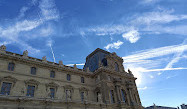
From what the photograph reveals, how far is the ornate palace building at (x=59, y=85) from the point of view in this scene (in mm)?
21219

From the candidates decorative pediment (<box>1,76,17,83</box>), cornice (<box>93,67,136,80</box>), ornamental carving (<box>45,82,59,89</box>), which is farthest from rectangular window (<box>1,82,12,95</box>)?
cornice (<box>93,67,136,80</box>)

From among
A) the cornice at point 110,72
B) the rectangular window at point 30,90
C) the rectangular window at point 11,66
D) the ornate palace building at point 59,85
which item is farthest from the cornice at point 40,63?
the rectangular window at point 30,90

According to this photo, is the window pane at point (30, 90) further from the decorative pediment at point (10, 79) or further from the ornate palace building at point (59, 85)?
the decorative pediment at point (10, 79)

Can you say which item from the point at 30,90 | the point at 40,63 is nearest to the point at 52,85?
the point at 30,90

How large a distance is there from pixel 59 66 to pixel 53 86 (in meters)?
4.59

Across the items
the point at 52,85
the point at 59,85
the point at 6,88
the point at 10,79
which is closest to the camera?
the point at 6,88

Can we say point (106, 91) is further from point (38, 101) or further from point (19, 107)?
point (19, 107)

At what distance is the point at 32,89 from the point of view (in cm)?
2380

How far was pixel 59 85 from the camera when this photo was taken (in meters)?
27.0

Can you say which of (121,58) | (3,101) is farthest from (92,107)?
(121,58)

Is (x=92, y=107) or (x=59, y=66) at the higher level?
(x=59, y=66)

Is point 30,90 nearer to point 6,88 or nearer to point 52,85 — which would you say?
point 6,88

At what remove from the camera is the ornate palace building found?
21219 mm

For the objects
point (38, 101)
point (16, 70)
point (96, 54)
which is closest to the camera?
point (38, 101)
